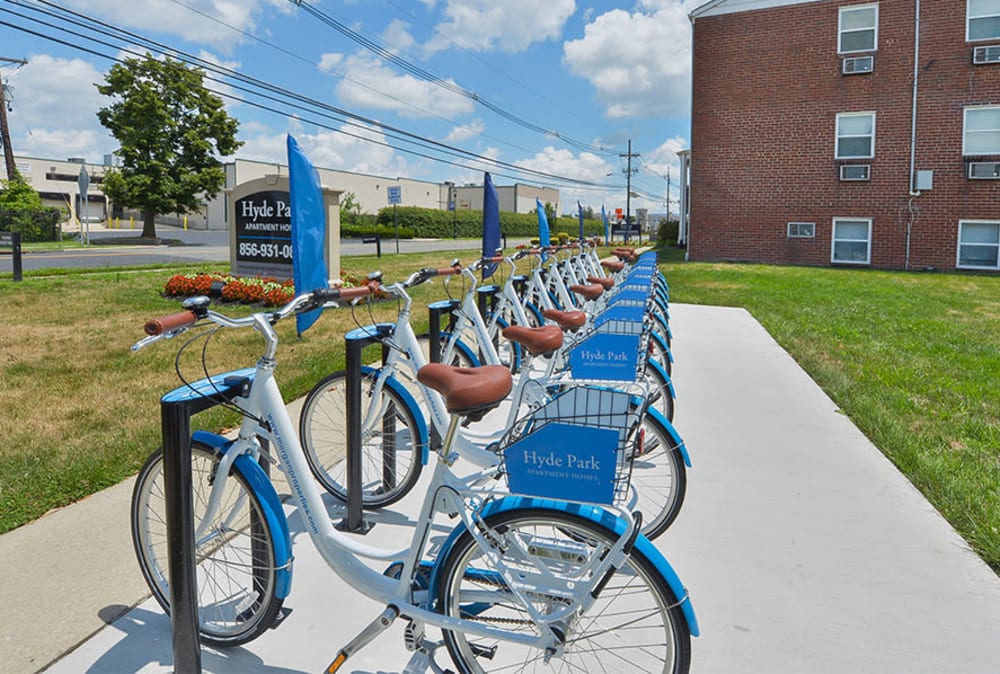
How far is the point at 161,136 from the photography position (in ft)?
115

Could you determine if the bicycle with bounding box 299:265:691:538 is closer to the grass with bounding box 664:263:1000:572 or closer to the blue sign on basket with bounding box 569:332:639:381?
the blue sign on basket with bounding box 569:332:639:381

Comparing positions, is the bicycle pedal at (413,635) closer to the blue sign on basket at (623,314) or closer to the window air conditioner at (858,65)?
the blue sign on basket at (623,314)

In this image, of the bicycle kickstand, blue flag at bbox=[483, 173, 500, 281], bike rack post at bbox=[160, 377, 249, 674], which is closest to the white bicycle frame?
the bicycle kickstand

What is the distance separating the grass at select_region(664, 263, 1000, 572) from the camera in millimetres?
3947

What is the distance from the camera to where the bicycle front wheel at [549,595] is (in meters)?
2.00

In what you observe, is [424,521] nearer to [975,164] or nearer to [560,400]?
[560,400]

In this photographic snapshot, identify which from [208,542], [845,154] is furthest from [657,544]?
[845,154]

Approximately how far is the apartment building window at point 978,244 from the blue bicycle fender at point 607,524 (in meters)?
20.1

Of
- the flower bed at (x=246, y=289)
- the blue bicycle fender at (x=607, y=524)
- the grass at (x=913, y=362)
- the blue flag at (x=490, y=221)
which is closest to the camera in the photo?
the blue bicycle fender at (x=607, y=524)

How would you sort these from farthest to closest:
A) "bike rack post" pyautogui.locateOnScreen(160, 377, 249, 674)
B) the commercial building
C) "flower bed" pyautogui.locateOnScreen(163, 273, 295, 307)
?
the commercial building, "flower bed" pyautogui.locateOnScreen(163, 273, 295, 307), "bike rack post" pyautogui.locateOnScreen(160, 377, 249, 674)

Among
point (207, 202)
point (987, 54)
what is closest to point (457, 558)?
point (987, 54)

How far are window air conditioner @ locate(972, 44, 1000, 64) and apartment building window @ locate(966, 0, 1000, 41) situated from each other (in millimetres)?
276

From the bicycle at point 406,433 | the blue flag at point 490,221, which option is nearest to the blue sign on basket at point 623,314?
the bicycle at point 406,433

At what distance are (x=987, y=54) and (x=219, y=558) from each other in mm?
21193
